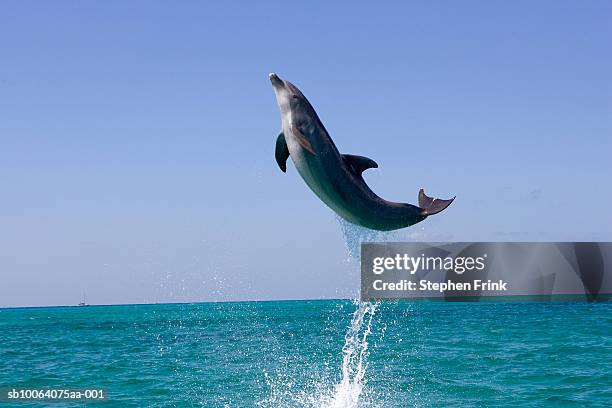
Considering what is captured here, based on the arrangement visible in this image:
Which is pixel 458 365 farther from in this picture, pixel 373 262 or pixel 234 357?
pixel 373 262

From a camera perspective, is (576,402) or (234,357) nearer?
(576,402)

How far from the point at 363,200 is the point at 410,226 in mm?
736

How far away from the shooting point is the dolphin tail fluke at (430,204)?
27.1 ft

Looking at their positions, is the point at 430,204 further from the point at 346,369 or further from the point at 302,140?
the point at 346,369

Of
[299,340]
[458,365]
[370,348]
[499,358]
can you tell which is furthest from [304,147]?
[299,340]

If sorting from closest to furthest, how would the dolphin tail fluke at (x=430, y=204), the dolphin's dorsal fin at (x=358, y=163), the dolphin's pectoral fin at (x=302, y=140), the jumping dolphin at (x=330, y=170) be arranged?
the dolphin's pectoral fin at (x=302, y=140), the jumping dolphin at (x=330, y=170), the dolphin tail fluke at (x=430, y=204), the dolphin's dorsal fin at (x=358, y=163)

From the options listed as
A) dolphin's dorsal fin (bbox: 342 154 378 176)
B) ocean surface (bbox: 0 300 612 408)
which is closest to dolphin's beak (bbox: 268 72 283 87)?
dolphin's dorsal fin (bbox: 342 154 378 176)

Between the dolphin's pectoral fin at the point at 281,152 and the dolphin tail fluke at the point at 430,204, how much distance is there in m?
1.73

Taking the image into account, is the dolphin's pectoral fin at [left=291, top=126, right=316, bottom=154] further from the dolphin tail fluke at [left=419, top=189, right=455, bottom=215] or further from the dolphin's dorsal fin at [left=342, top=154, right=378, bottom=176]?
the dolphin tail fluke at [left=419, top=189, right=455, bottom=215]

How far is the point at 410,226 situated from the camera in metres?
8.52

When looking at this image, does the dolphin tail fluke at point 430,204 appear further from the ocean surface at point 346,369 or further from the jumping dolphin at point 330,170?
the ocean surface at point 346,369

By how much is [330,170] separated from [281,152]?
0.71 meters

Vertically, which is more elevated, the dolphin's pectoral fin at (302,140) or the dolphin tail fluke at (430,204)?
the dolphin's pectoral fin at (302,140)

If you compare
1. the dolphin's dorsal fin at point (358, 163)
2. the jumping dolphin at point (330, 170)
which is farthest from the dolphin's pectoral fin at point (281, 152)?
the dolphin's dorsal fin at point (358, 163)
